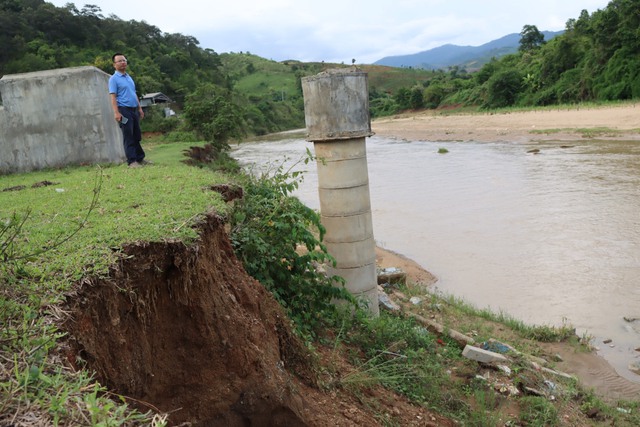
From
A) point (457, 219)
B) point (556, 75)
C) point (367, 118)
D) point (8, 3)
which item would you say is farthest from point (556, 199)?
point (8, 3)

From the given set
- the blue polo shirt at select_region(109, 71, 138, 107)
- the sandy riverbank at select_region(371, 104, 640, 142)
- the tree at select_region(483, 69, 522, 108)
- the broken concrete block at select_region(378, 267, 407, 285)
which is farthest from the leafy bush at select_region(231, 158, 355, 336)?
the tree at select_region(483, 69, 522, 108)

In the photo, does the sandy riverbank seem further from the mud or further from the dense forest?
the mud

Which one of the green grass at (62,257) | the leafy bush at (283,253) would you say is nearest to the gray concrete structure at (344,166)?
the leafy bush at (283,253)

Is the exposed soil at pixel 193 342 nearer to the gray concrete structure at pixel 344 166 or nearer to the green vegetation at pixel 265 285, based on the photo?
the green vegetation at pixel 265 285

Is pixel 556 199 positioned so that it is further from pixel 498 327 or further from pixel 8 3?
pixel 8 3

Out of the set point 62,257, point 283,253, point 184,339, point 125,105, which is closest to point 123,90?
point 125,105

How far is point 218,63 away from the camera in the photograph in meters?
72.1

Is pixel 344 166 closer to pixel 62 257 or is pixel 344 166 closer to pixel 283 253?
pixel 283 253

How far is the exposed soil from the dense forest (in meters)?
19.6

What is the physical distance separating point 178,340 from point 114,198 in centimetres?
198

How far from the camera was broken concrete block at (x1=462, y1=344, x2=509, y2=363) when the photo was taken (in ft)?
22.7

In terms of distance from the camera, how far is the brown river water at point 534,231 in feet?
30.4

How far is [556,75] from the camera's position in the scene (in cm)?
4488

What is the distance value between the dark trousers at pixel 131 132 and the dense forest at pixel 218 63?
48.8 feet
